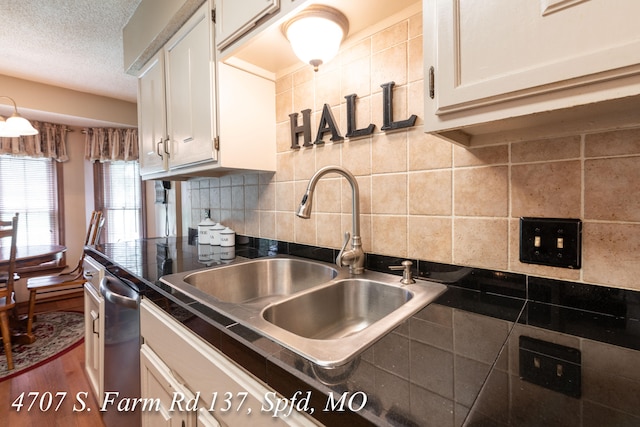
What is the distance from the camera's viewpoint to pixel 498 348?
517 mm

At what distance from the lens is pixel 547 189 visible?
2.34ft

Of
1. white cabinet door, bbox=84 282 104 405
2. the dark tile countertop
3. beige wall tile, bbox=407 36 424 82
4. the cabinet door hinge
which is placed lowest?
white cabinet door, bbox=84 282 104 405

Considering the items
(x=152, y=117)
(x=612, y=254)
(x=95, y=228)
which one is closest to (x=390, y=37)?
(x=612, y=254)

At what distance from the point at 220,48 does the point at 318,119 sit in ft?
1.57

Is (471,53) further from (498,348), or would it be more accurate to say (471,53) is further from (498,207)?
(498,348)

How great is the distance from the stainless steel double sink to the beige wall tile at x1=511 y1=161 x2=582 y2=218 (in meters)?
0.32

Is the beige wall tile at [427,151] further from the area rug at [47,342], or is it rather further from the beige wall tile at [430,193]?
the area rug at [47,342]

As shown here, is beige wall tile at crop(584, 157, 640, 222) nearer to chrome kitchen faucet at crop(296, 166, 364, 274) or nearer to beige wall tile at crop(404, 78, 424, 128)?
beige wall tile at crop(404, 78, 424, 128)

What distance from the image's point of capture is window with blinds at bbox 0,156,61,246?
10.1 feet

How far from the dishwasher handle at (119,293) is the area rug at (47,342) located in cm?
144

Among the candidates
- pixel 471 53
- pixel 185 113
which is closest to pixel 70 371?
pixel 185 113

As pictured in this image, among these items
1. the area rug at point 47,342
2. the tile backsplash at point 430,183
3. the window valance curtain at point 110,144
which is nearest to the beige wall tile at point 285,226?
the tile backsplash at point 430,183

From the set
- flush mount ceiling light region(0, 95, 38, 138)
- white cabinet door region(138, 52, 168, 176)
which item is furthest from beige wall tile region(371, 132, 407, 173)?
flush mount ceiling light region(0, 95, 38, 138)

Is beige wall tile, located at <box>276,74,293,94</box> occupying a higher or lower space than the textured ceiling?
lower
